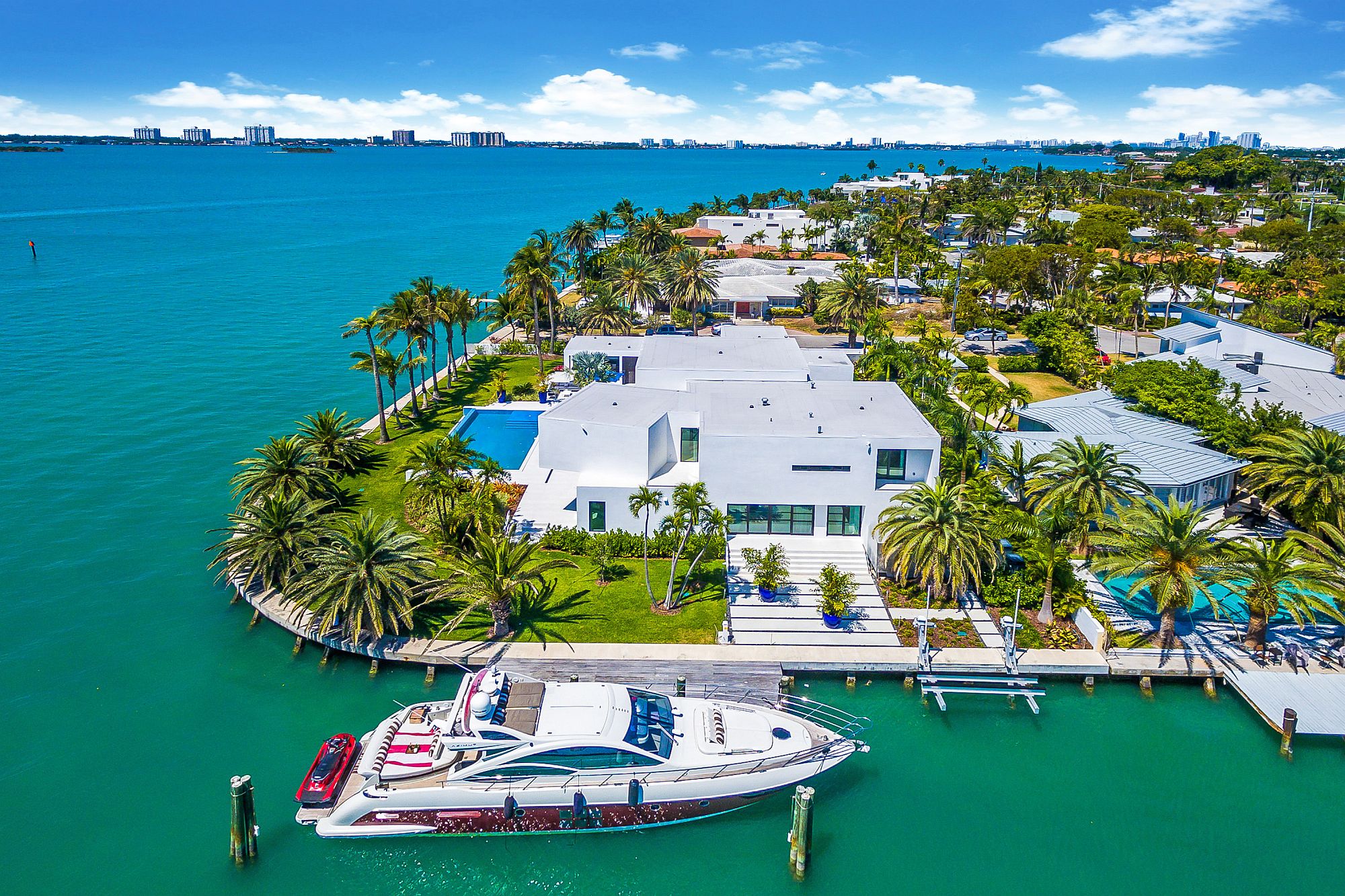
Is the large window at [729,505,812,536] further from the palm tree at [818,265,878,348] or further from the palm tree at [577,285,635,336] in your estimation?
the palm tree at [818,265,878,348]

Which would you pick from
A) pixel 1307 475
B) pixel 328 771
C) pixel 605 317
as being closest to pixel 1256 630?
pixel 1307 475

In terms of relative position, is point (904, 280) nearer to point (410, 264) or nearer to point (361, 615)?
point (410, 264)

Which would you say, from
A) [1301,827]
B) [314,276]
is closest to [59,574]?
[1301,827]

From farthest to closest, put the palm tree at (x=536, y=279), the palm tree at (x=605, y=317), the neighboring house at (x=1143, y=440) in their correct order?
the palm tree at (x=605, y=317) < the palm tree at (x=536, y=279) < the neighboring house at (x=1143, y=440)

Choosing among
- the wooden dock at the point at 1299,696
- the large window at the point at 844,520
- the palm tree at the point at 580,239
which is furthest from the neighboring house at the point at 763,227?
the wooden dock at the point at 1299,696

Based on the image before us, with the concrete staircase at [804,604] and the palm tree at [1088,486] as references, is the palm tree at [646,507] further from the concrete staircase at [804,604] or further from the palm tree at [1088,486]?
the palm tree at [1088,486]

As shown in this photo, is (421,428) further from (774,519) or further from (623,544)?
(774,519)

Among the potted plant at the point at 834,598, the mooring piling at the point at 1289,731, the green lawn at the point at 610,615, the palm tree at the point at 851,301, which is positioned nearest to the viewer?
the mooring piling at the point at 1289,731
